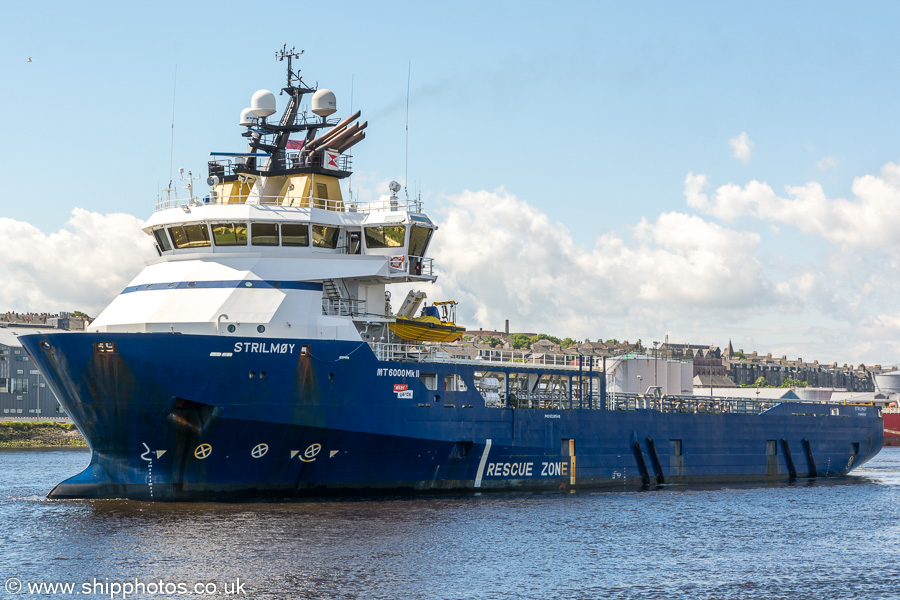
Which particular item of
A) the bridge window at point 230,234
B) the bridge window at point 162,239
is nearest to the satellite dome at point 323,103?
the bridge window at point 230,234

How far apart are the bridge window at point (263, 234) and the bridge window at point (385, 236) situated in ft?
10.1

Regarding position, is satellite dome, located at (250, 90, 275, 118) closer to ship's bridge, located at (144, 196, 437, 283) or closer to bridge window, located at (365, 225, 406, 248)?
ship's bridge, located at (144, 196, 437, 283)

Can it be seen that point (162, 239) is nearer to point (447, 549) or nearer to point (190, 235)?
point (190, 235)

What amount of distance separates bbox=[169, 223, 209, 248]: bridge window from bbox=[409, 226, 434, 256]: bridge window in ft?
21.3

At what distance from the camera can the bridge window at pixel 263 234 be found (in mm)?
32156

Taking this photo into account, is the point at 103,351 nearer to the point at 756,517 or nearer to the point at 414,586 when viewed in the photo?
the point at 414,586

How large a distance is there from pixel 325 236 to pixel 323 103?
550 cm

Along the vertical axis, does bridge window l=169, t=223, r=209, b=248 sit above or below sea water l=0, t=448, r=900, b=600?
above

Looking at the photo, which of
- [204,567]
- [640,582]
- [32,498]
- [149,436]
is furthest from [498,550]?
[32,498]

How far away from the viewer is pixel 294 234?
107 feet

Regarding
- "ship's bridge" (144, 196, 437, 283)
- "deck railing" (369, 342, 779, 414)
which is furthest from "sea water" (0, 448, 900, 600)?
"ship's bridge" (144, 196, 437, 283)

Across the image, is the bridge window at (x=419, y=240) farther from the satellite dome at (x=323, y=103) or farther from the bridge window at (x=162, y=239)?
the bridge window at (x=162, y=239)

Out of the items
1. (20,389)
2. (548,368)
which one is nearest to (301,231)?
(548,368)

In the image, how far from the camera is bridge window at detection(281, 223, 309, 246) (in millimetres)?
32469
